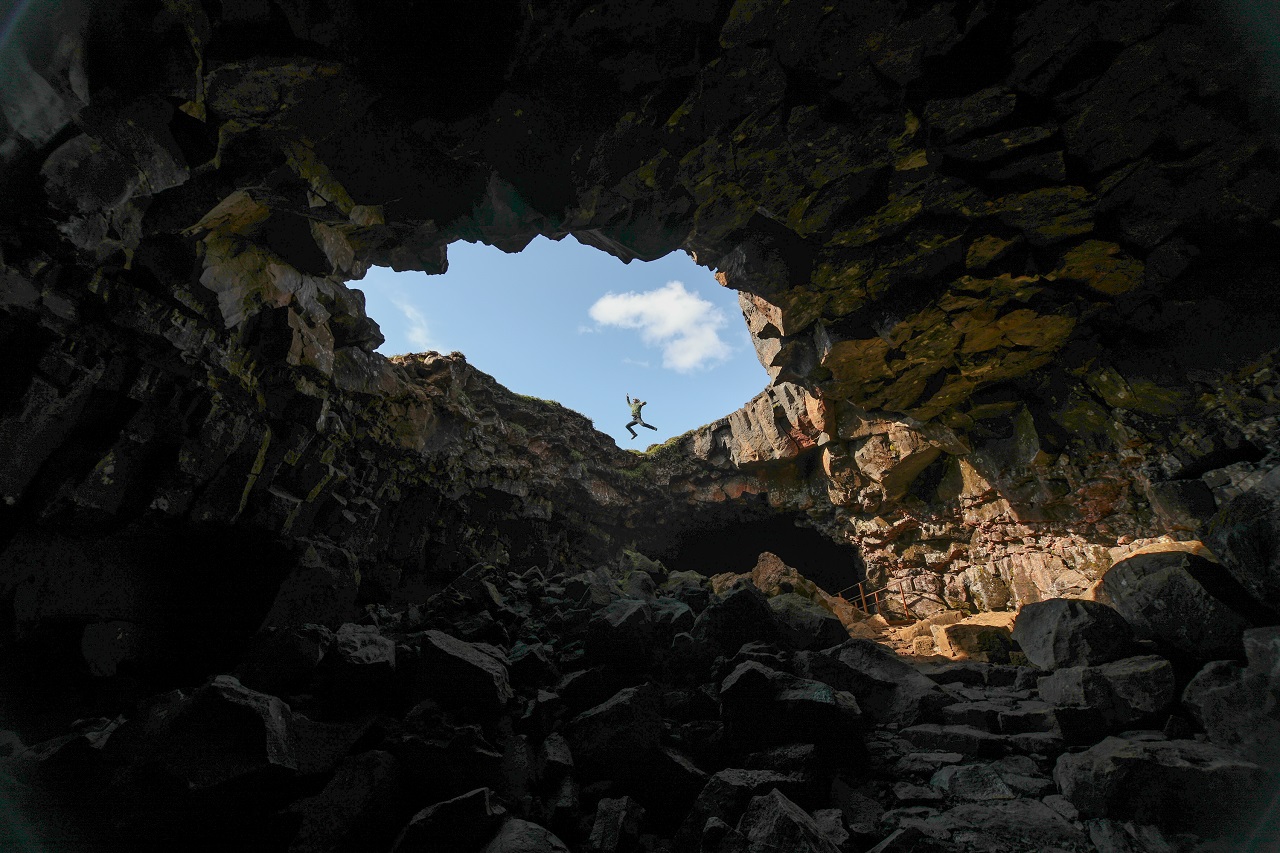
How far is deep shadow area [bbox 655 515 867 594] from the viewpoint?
65.0ft

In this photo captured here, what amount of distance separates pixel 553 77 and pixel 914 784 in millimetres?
8472

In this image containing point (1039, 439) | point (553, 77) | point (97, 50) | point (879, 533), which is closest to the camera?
point (97, 50)

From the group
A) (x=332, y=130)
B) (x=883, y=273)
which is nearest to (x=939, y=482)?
(x=883, y=273)

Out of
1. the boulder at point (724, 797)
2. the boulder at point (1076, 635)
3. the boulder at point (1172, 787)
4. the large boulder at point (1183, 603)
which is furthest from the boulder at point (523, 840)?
the large boulder at point (1183, 603)

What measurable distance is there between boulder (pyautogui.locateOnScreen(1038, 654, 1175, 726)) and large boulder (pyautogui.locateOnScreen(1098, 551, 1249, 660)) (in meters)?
0.51

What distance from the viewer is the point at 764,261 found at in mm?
9422

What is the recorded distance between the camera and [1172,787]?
10.0 feet

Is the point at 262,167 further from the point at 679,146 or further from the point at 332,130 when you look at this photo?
the point at 679,146

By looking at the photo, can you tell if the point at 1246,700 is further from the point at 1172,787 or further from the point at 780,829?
the point at 780,829

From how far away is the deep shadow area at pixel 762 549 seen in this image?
1980 centimetres

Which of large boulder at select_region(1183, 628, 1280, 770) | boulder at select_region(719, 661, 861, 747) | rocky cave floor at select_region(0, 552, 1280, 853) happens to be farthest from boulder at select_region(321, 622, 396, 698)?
large boulder at select_region(1183, 628, 1280, 770)

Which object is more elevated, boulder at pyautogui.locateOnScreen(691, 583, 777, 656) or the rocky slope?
the rocky slope

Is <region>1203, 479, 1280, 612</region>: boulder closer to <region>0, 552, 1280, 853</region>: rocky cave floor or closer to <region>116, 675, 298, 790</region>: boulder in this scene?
<region>0, 552, 1280, 853</region>: rocky cave floor

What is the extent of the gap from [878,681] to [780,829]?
2916 mm
